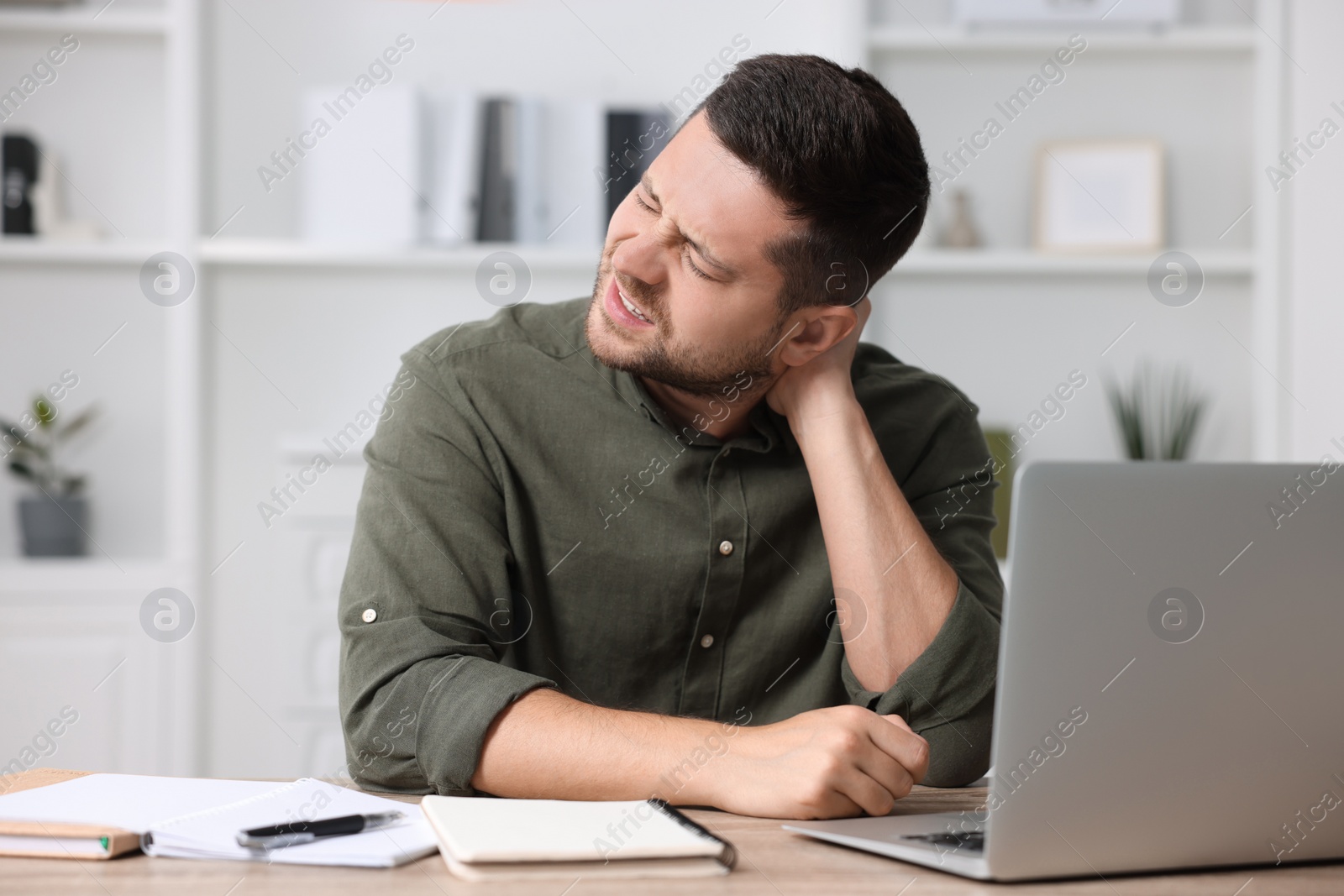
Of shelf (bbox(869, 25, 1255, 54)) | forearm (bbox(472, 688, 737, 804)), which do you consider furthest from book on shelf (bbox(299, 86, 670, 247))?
forearm (bbox(472, 688, 737, 804))

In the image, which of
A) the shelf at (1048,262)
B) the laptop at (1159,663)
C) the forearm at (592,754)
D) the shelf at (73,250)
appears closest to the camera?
the laptop at (1159,663)

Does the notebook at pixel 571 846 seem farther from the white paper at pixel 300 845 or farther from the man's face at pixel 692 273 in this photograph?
the man's face at pixel 692 273

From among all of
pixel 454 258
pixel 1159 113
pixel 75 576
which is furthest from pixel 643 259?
pixel 1159 113

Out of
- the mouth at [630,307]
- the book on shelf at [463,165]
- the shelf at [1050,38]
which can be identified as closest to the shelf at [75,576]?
the book on shelf at [463,165]

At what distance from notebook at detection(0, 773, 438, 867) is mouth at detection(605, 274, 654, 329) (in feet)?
1.97

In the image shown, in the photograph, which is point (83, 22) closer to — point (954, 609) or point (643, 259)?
point (643, 259)

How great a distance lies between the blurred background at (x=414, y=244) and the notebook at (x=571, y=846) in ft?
6.62

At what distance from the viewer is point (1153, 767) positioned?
2.31 feet

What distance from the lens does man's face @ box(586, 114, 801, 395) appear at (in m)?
1.25

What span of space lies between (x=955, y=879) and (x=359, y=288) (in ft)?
7.98

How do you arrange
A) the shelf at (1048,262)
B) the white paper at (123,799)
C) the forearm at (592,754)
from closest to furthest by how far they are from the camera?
the white paper at (123,799)
the forearm at (592,754)
the shelf at (1048,262)

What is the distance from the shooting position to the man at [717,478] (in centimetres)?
118

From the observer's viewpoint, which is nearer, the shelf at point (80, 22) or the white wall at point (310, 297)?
the shelf at point (80, 22)

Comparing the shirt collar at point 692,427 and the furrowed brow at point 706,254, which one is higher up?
the furrowed brow at point 706,254
